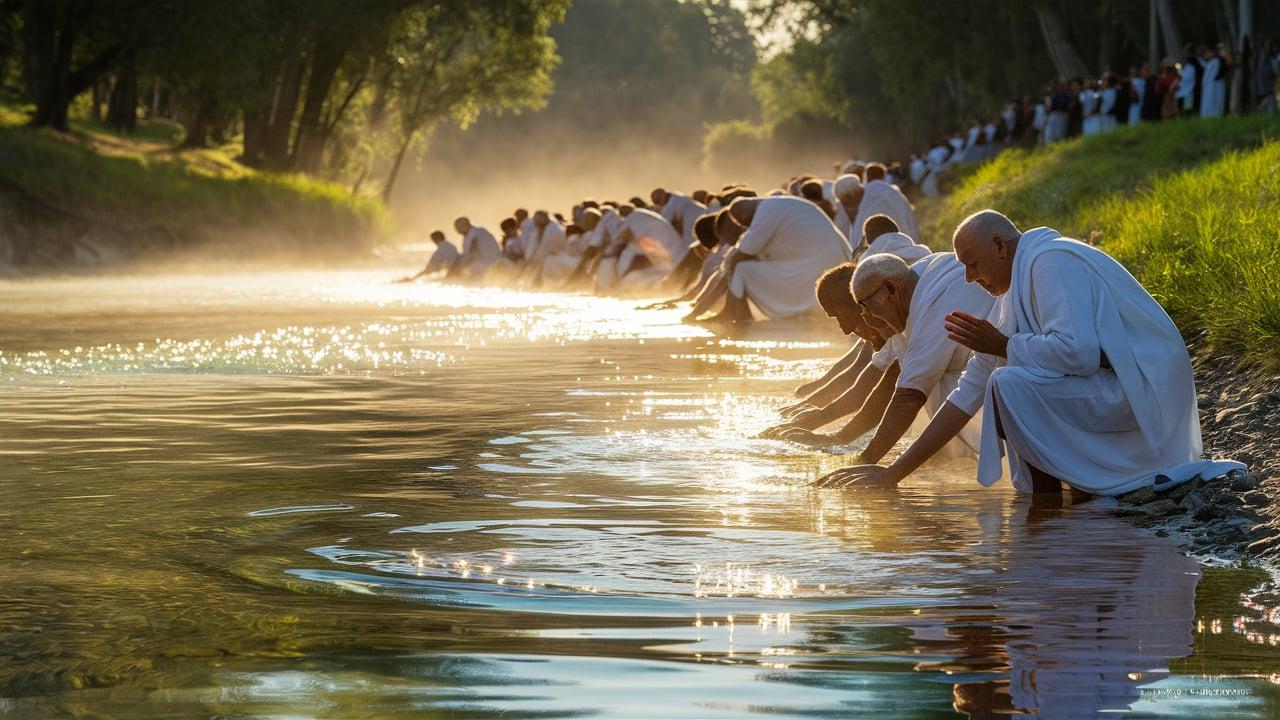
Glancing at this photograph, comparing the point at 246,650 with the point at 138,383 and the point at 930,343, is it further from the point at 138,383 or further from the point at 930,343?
the point at 138,383

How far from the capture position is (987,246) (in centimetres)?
731

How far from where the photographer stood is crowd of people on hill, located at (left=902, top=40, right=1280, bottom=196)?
3303cm

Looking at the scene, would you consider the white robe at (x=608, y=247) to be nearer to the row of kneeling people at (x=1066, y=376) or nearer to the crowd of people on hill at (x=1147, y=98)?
the crowd of people on hill at (x=1147, y=98)

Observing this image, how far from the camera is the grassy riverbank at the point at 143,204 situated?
3744cm

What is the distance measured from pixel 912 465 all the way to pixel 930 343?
0.75m

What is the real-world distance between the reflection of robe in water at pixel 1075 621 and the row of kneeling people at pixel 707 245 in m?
5.12

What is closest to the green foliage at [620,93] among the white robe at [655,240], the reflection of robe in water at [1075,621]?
the white robe at [655,240]

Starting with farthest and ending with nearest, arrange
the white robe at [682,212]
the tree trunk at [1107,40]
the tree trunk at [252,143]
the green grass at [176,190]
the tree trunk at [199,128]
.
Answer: the tree trunk at [252,143]
the tree trunk at [199,128]
the tree trunk at [1107,40]
the green grass at [176,190]
the white robe at [682,212]

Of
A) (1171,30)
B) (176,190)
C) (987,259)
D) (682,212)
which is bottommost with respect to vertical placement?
(987,259)

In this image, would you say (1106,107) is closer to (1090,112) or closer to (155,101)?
(1090,112)

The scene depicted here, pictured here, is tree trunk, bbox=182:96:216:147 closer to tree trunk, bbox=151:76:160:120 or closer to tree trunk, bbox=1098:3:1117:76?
tree trunk, bbox=151:76:160:120

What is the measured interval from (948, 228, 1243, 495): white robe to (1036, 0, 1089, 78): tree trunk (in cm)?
3701

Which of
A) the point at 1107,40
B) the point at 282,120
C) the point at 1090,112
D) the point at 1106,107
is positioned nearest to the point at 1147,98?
the point at 1106,107

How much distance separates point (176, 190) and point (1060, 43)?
1979 cm
